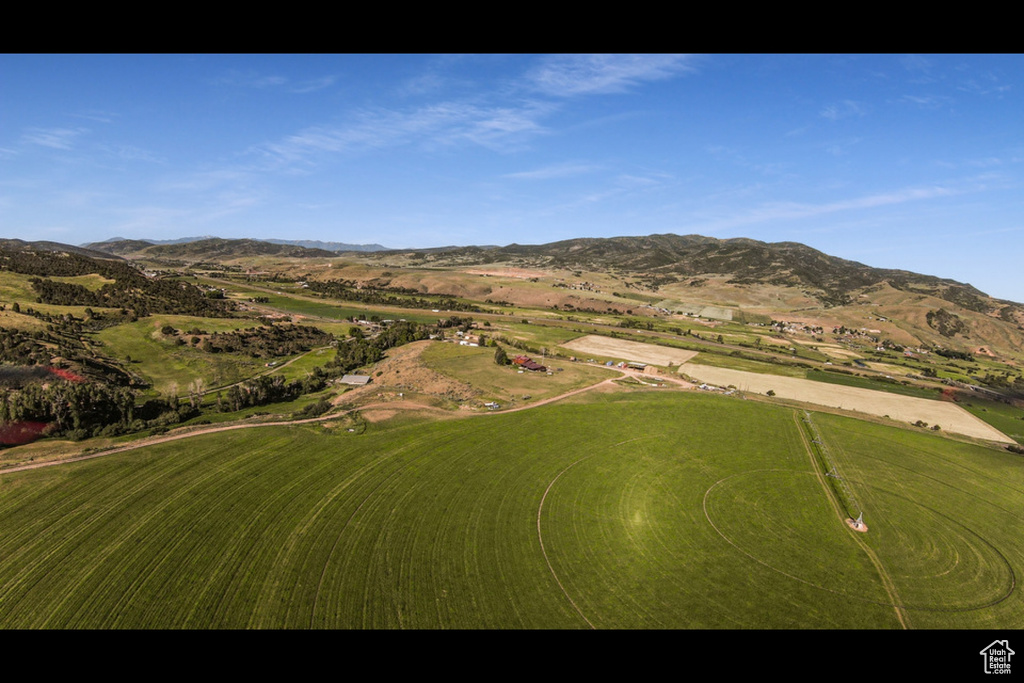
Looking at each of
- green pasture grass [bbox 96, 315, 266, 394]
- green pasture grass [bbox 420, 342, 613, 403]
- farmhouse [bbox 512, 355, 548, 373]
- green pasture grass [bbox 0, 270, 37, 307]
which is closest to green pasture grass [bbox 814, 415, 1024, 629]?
green pasture grass [bbox 420, 342, 613, 403]

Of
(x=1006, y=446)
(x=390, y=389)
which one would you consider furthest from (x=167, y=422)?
(x=1006, y=446)

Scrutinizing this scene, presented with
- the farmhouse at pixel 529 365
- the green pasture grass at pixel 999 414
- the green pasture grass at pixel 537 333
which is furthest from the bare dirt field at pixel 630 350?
the green pasture grass at pixel 999 414

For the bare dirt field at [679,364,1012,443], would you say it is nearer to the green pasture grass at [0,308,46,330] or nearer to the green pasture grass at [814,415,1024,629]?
the green pasture grass at [814,415,1024,629]

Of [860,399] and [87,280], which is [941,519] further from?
[87,280]

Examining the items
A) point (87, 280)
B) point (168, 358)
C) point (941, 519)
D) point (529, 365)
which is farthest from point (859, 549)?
point (87, 280)
